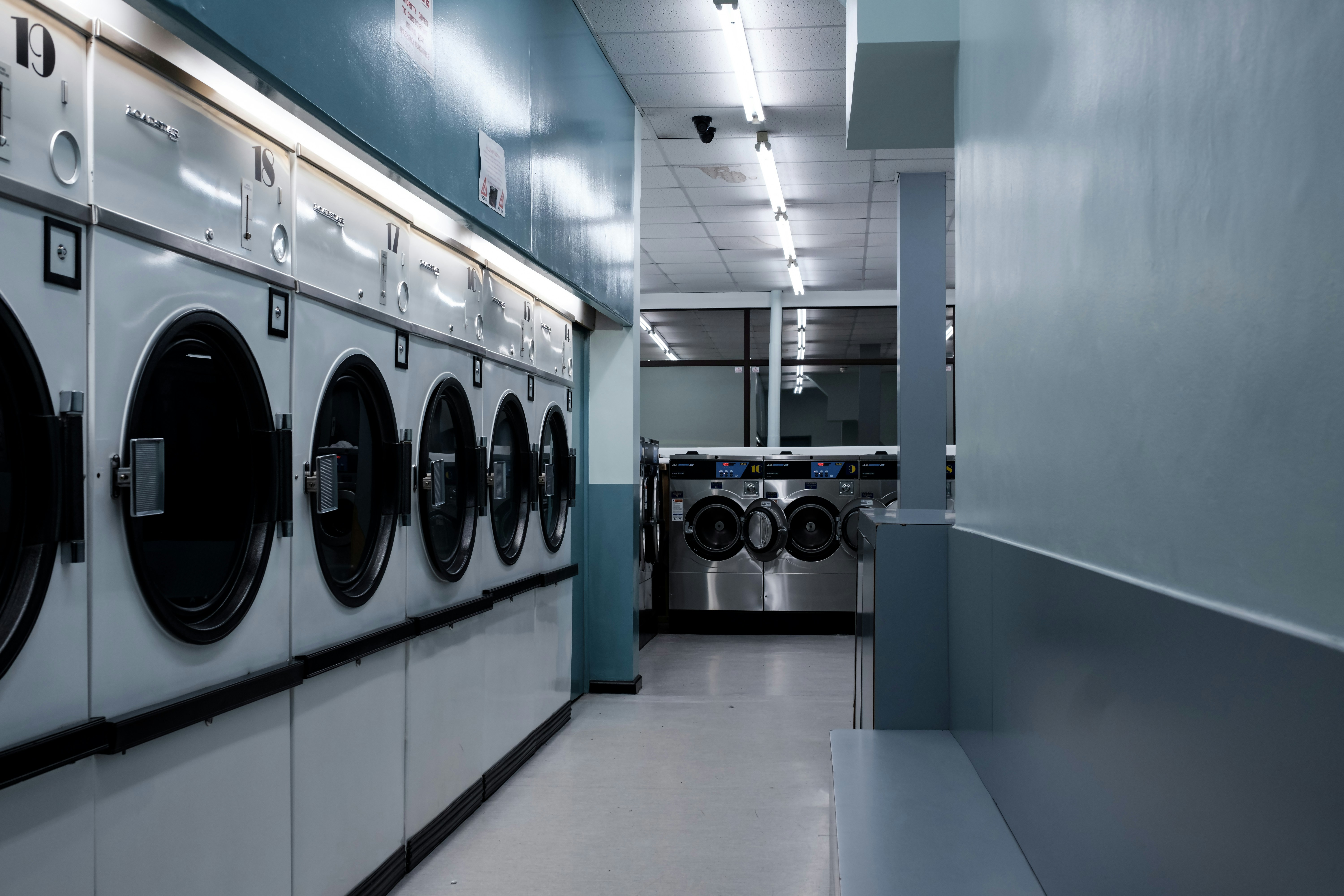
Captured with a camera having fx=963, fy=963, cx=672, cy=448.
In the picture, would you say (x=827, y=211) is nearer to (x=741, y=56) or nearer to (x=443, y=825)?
(x=741, y=56)

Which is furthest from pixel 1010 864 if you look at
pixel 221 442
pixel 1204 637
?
pixel 221 442

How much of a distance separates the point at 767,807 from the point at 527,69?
3329 millimetres

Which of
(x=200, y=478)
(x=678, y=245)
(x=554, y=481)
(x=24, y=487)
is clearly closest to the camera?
(x=24, y=487)

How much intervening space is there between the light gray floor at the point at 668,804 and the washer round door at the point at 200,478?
1415mm

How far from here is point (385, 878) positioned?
123 inches

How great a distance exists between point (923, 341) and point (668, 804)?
2.86 metres

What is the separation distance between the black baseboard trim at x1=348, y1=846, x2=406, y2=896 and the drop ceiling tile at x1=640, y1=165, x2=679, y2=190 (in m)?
4.93

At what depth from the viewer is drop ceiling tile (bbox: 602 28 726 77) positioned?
5.11 metres

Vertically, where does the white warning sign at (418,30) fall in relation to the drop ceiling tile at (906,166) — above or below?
below

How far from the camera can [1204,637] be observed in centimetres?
101

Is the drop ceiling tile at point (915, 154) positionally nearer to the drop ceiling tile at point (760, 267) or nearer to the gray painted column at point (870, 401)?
the drop ceiling tile at point (760, 267)

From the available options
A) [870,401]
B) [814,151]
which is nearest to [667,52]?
[814,151]

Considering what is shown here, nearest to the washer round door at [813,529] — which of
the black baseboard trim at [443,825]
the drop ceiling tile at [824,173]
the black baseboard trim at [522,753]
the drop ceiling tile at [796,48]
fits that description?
the drop ceiling tile at [824,173]

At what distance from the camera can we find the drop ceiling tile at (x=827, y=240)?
8.87m
